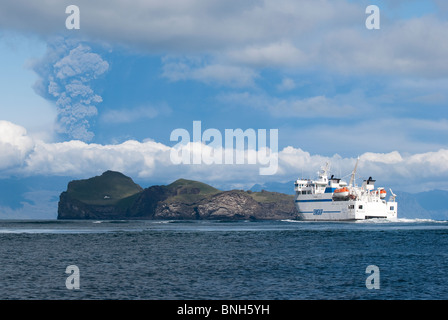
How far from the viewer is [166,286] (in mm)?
45000

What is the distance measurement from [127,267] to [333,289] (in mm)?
24240

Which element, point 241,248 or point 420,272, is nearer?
point 420,272
